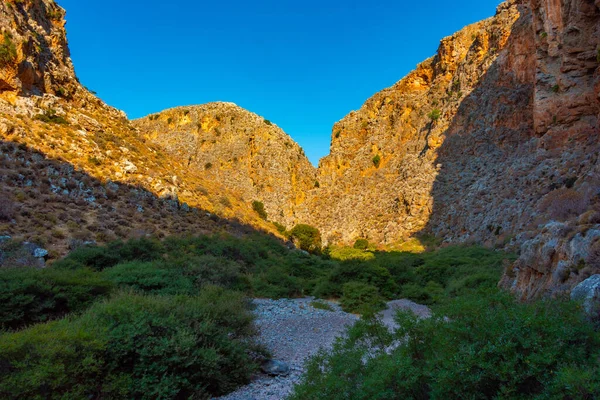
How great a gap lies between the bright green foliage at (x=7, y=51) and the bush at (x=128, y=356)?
18.7m

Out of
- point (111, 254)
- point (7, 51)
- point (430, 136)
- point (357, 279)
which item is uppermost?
point (430, 136)

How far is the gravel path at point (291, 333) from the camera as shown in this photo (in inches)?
241

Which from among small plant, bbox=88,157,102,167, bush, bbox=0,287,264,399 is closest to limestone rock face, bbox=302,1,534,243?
bush, bbox=0,287,264,399

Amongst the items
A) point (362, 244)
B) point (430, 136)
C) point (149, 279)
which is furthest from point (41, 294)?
point (430, 136)

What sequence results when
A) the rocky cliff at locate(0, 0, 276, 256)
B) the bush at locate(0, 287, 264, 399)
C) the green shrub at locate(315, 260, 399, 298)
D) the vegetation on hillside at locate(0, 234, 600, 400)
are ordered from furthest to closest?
the green shrub at locate(315, 260, 399, 298) < the rocky cliff at locate(0, 0, 276, 256) < the bush at locate(0, 287, 264, 399) < the vegetation on hillside at locate(0, 234, 600, 400)

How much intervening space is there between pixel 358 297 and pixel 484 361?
12.1 meters

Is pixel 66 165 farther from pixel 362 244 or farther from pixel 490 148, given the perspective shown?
pixel 490 148

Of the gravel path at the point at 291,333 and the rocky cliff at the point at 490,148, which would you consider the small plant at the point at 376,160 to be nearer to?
the rocky cliff at the point at 490,148

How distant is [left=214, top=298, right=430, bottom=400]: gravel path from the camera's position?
6.13 m

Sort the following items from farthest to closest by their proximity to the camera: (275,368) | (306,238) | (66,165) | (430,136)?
(430,136)
(306,238)
(66,165)
(275,368)

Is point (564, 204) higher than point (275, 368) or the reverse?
higher

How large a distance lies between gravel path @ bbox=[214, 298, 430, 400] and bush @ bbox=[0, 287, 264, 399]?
50 centimetres

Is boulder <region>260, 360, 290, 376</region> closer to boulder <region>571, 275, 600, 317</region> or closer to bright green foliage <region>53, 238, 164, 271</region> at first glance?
boulder <region>571, 275, 600, 317</region>

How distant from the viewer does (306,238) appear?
3831 centimetres
